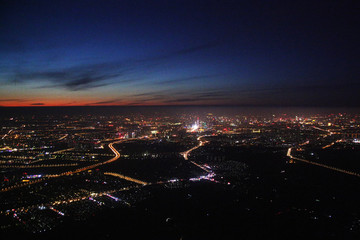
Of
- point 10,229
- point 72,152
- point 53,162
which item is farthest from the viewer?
point 72,152

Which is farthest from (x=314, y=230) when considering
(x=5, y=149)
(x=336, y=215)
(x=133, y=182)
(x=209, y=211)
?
(x=5, y=149)

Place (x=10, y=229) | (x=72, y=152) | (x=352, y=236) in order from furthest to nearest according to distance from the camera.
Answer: (x=72, y=152)
(x=10, y=229)
(x=352, y=236)

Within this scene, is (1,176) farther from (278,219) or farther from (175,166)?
(278,219)

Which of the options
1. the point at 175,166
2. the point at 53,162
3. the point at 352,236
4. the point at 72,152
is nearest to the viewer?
the point at 352,236

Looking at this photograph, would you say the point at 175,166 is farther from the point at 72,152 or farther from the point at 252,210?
the point at 72,152

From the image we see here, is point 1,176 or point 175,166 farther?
point 175,166

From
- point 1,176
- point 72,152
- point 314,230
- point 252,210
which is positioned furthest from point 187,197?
point 72,152

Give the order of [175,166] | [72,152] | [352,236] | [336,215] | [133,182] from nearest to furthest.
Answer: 1. [352,236]
2. [336,215]
3. [133,182]
4. [175,166]
5. [72,152]

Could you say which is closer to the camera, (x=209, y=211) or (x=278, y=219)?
(x=278, y=219)
